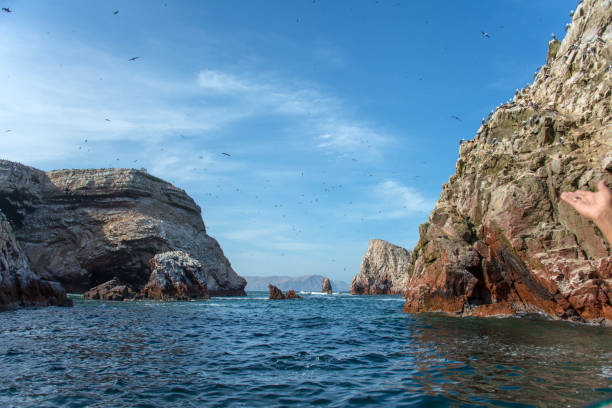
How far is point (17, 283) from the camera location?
30203mm

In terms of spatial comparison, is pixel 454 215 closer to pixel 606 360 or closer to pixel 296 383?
pixel 606 360

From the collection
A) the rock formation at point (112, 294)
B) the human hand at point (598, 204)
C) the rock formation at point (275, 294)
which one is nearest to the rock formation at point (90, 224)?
the rock formation at point (112, 294)

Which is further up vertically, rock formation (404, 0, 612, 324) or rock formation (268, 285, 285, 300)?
rock formation (404, 0, 612, 324)

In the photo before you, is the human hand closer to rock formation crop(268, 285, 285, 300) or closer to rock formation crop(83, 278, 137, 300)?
rock formation crop(83, 278, 137, 300)

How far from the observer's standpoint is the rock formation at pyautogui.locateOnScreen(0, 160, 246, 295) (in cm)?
7119

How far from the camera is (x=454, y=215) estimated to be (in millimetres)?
29578

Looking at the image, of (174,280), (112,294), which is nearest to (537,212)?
(174,280)

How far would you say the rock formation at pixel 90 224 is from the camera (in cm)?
7119

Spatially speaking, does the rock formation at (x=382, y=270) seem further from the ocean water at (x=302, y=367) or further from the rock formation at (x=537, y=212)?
the ocean water at (x=302, y=367)

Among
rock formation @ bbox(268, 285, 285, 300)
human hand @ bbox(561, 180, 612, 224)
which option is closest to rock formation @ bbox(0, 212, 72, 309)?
human hand @ bbox(561, 180, 612, 224)

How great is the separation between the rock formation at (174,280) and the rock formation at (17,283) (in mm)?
17231

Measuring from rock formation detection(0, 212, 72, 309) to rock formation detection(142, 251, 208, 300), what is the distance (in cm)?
1723

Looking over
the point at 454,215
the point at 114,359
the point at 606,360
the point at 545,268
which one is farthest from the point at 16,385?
the point at 454,215

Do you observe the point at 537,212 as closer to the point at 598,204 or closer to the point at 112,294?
the point at 598,204
